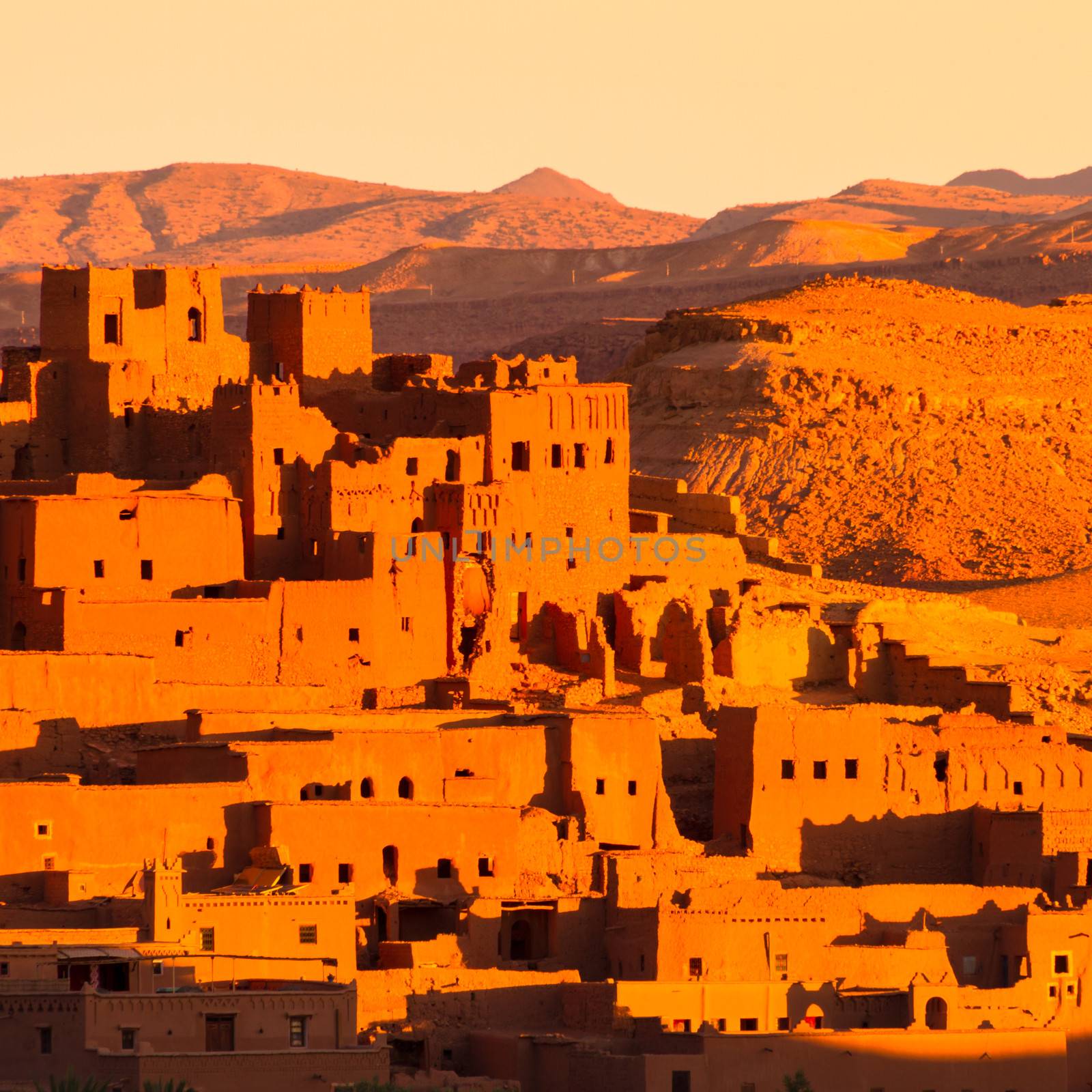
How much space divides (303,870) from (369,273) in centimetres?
12177

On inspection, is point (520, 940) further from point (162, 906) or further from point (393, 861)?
point (162, 906)

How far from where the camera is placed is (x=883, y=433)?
81.8m

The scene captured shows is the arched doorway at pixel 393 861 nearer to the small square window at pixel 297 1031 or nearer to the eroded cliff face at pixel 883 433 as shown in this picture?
the small square window at pixel 297 1031

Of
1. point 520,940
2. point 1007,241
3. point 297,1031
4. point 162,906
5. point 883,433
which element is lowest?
point 297,1031

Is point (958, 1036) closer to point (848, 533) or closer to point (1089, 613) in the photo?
point (1089, 613)

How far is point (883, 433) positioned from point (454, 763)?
33975mm

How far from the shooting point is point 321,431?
2226 inches

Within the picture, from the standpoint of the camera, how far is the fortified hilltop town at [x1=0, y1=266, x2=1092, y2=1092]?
4316cm

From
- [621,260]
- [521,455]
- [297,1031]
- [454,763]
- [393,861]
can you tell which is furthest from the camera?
[621,260]

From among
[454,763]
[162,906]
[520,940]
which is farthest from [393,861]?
[162,906]

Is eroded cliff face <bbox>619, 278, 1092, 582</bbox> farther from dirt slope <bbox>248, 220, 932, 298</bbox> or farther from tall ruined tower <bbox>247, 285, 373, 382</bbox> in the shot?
dirt slope <bbox>248, 220, 932, 298</bbox>

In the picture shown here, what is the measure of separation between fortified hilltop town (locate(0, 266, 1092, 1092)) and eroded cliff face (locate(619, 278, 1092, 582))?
44.9 feet

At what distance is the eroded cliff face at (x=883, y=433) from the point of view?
77562 mm

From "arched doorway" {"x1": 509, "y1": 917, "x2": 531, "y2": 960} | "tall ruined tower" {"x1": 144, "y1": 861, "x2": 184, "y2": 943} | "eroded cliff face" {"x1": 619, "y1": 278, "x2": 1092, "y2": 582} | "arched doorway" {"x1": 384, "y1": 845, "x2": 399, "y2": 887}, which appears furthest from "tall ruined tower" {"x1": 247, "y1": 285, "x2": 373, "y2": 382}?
"tall ruined tower" {"x1": 144, "y1": 861, "x2": 184, "y2": 943}
